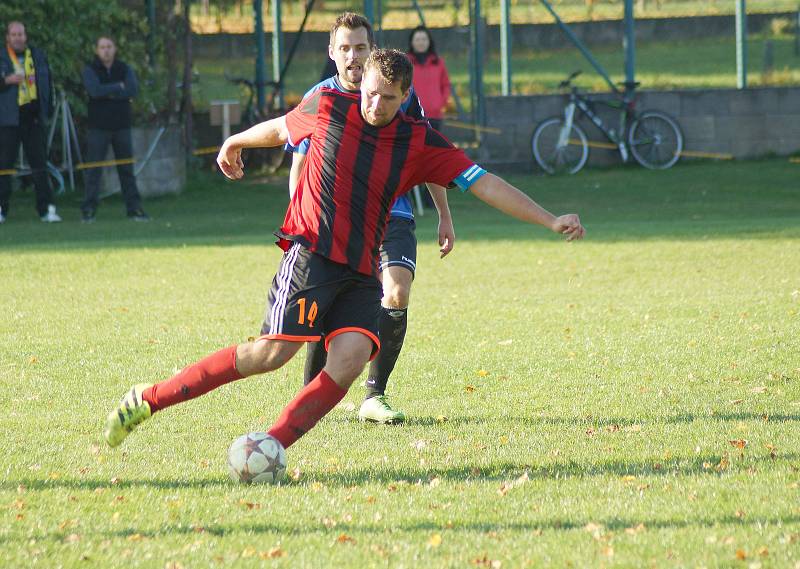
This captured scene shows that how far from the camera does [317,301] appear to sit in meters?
5.16

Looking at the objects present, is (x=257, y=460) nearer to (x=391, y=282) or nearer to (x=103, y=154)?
(x=391, y=282)

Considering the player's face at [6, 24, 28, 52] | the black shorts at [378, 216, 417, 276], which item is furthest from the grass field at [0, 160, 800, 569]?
the player's face at [6, 24, 28, 52]

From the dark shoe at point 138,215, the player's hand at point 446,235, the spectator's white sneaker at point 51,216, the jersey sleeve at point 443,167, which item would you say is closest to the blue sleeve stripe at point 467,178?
the jersey sleeve at point 443,167

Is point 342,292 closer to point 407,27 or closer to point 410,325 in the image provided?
point 410,325

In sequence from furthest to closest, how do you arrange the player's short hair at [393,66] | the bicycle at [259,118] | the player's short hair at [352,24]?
the bicycle at [259,118]
the player's short hair at [352,24]
the player's short hair at [393,66]

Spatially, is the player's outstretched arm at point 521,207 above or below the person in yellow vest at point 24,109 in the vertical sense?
below

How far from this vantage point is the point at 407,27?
23.6m

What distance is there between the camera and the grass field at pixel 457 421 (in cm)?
425

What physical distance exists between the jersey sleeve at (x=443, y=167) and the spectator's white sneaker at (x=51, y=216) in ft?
39.3

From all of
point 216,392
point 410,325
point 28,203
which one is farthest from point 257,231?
point 216,392

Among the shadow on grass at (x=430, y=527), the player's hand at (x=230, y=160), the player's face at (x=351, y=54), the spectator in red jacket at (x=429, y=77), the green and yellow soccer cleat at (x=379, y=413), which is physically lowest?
the shadow on grass at (x=430, y=527)

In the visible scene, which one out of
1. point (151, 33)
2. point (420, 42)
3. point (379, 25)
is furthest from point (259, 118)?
point (420, 42)

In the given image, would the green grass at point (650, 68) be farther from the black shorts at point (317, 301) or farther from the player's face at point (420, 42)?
the black shorts at point (317, 301)

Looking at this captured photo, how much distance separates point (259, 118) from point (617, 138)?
5.96m
